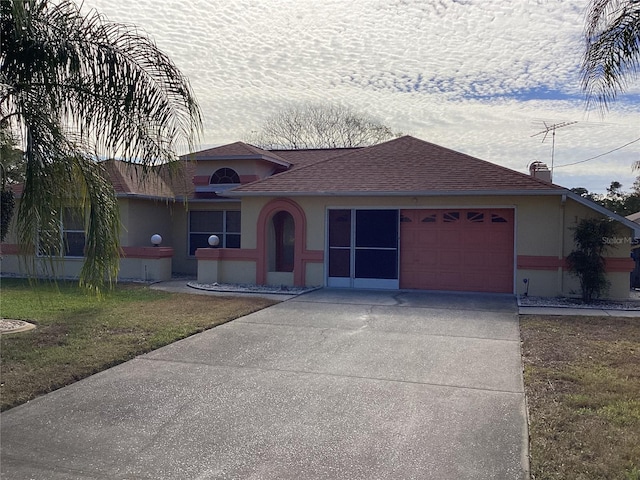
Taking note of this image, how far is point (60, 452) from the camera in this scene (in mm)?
5043

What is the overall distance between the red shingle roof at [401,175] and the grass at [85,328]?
159 inches

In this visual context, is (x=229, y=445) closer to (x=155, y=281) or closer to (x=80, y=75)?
(x=80, y=75)

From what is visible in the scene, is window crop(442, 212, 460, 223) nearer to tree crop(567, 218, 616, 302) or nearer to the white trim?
the white trim

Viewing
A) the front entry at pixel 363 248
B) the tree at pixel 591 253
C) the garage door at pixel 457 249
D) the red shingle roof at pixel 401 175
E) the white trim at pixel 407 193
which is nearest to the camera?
the tree at pixel 591 253

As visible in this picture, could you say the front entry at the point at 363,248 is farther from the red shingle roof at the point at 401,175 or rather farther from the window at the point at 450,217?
the window at the point at 450,217

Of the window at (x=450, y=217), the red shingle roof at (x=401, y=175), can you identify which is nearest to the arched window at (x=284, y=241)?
the red shingle roof at (x=401, y=175)

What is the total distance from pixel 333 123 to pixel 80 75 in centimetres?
3860

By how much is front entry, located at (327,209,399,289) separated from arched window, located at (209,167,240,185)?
5004 millimetres

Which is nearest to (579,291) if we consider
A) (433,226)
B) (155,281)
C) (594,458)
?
(433,226)

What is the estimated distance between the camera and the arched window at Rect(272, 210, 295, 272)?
17.9m

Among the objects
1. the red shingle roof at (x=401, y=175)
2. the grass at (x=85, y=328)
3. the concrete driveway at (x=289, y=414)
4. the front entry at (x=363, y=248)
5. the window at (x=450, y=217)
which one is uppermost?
the red shingle roof at (x=401, y=175)

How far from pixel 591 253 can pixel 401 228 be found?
4732 millimetres

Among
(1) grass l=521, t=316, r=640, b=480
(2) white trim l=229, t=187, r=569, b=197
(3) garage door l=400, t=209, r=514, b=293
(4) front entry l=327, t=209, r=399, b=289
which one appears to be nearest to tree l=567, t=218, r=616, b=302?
(2) white trim l=229, t=187, r=569, b=197

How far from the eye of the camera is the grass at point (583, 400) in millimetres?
4777
